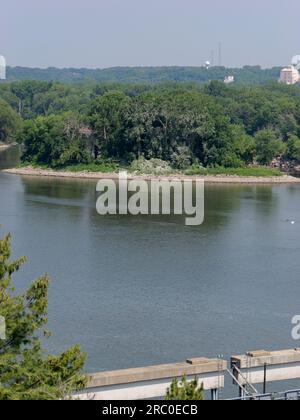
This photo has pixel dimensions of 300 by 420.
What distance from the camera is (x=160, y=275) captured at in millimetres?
12570

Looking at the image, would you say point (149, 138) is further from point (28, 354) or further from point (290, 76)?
point (290, 76)

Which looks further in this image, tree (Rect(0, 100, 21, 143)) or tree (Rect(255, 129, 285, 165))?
tree (Rect(0, 100, 21, 143))

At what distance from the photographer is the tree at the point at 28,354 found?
5.17m

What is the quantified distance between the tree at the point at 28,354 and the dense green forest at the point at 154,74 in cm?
8370

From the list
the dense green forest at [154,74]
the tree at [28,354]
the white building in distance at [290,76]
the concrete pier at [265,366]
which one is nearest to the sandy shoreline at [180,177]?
the concrete pier at [265,366]

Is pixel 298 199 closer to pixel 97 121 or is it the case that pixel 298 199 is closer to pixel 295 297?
pixel 97 121

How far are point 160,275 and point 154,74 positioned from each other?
283 feet

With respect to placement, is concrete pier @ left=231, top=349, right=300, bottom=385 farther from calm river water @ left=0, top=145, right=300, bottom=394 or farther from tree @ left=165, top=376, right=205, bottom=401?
tree @ left=165, top=376, right=205, bottom=401

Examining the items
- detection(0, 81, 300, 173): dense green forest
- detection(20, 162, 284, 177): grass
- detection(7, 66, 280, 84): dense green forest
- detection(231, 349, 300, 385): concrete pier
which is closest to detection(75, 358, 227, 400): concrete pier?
detection(231, 349, 300, 385): concrete pier

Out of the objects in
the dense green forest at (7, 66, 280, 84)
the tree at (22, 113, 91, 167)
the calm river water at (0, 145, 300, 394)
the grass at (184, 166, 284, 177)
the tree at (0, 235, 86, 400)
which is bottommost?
the grass at (184, 166, 284, 177)

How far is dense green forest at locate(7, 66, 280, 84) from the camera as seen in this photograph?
304 feet

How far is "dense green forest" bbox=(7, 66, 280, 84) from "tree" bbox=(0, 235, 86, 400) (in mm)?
83699

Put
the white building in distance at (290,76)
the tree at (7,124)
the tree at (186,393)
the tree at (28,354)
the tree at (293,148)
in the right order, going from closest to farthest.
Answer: the tree at (186,393), the tree at (28,354), the tree at (293,148), the tree at (7,124), the white building in distance at (290,76)

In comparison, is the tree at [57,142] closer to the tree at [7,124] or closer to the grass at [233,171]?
the grass at [233,171]
